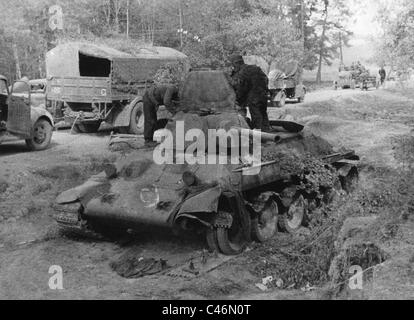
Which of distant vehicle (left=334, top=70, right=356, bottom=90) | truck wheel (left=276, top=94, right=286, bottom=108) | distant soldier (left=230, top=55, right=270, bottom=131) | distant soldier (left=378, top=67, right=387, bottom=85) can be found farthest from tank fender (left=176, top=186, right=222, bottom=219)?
distant vehicle (left=334, top=70, right=356, bottom=90)

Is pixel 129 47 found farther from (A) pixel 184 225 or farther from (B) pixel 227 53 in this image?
(A) pixel 184 225

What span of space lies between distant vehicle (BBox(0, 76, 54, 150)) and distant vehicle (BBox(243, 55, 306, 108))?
12.1 m

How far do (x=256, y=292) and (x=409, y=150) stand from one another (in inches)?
135

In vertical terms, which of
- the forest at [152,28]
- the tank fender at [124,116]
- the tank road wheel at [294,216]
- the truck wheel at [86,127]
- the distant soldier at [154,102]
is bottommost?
the tank road wheel at [294,216]

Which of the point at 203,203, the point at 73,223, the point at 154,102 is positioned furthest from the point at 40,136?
the point at 203,203

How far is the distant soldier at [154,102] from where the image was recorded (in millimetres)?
10133

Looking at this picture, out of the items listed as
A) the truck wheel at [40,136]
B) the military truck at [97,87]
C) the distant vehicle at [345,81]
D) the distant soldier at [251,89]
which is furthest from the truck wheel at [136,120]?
the distant vehicle at [345,81]

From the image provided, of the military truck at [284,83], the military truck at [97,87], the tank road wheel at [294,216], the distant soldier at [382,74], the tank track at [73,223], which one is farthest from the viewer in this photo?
the distant soldier at [382,74]

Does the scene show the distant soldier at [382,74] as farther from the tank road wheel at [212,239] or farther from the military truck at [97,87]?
the tank road wheel at [212,239]

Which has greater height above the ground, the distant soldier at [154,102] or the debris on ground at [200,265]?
the distant soldier at [154,102]

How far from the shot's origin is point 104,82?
56.5 ft

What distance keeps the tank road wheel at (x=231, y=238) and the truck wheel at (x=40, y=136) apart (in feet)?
26.8

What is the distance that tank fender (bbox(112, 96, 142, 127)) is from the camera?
17.6 m
